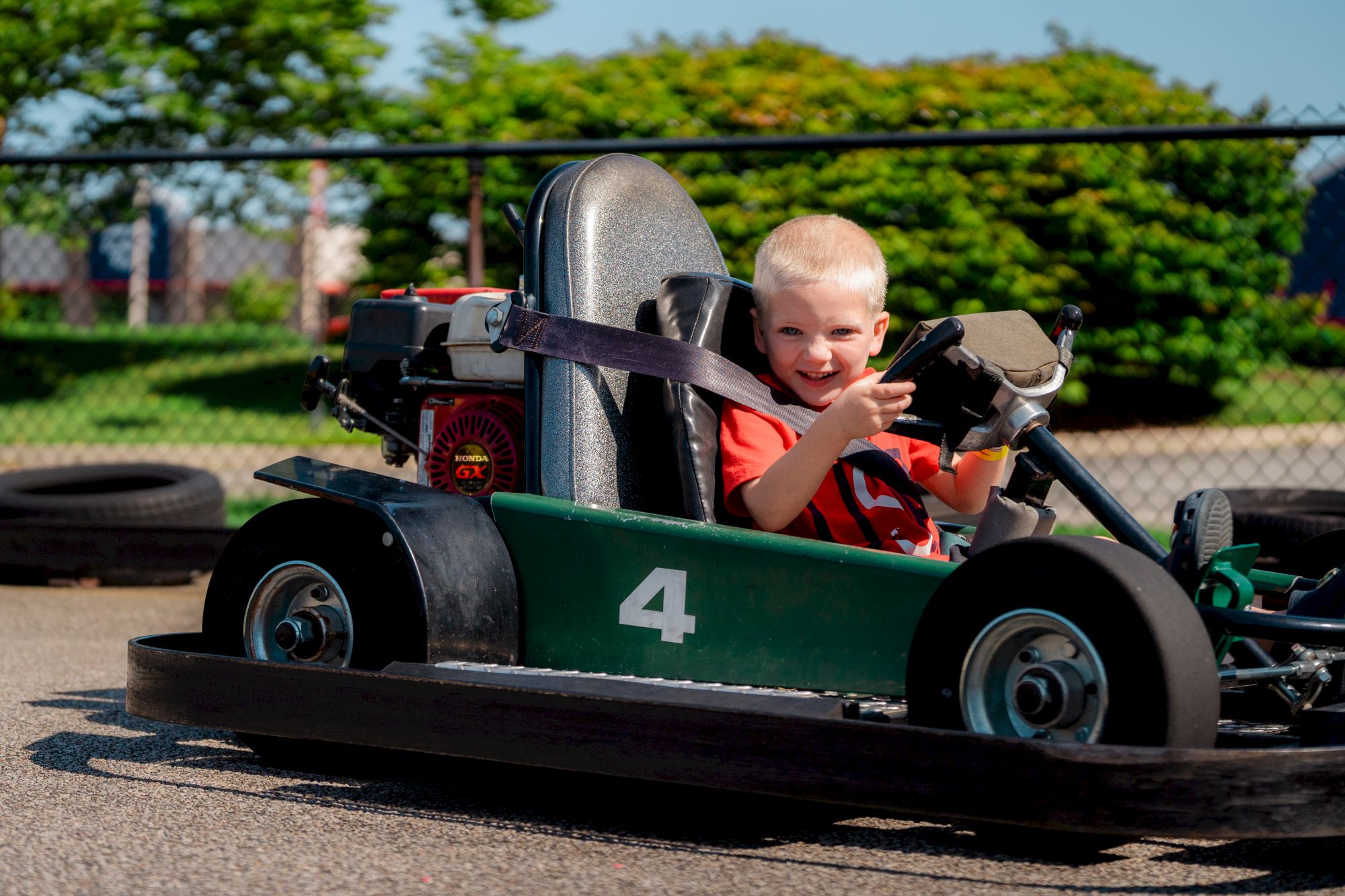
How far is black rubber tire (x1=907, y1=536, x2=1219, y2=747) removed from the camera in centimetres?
204

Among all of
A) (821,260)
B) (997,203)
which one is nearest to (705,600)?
(821,260)

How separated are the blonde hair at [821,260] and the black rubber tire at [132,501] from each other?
3287mm

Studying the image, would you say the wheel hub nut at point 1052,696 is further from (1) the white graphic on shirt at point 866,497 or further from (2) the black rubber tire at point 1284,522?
(2) the black rubber tire at point 1284,522

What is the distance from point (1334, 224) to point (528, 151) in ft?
20.5

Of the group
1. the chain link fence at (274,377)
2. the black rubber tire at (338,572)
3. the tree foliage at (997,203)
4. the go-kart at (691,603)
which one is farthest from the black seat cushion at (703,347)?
the tree foliage at (997,203)

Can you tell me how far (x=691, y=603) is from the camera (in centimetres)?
263

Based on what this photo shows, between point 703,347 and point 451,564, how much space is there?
0.66 meters

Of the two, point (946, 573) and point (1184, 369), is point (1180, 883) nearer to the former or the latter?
point (946, 573)

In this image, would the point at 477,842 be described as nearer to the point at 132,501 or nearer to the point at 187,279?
the point at 132,501

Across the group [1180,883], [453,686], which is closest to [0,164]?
[453,686]

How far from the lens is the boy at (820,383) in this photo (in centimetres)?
275

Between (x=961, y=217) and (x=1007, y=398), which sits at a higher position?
(x=961, y=217)

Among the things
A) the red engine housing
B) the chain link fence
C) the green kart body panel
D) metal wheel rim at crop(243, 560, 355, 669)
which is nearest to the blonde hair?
the green kart body panel

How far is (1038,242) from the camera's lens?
34.2 ft
